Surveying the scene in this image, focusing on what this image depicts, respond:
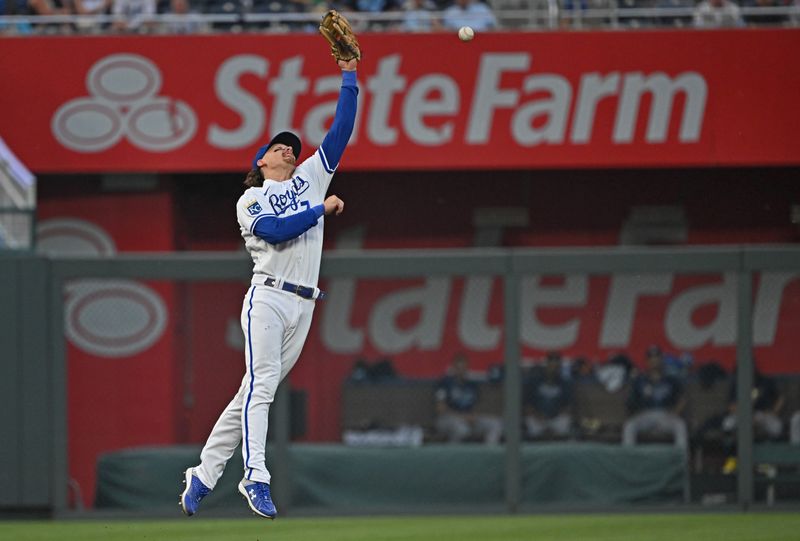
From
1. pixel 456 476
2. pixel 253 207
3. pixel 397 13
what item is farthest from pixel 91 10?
pixel 253 207

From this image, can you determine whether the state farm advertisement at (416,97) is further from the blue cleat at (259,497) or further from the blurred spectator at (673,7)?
the blue cleat at (259,497)

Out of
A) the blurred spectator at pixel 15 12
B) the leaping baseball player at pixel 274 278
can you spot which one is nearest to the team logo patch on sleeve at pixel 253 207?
the leaping baseball player at pixel 274 278

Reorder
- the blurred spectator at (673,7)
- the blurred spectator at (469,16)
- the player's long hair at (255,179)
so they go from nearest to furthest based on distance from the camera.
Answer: the player's long hair at (255,179)
the blurred spectator at (469,16)
the blurred spectator at (673,7)

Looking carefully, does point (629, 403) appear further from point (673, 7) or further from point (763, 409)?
point (673, 7)

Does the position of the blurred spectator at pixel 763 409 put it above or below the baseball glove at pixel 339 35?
below

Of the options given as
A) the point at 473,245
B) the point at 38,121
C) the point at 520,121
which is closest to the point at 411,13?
the point at 520,121

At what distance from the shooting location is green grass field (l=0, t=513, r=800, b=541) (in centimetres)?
879

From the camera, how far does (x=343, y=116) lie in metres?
6.84

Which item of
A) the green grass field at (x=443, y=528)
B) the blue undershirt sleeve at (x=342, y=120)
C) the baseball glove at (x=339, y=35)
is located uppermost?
the baseball glove at (x=339, y=35)

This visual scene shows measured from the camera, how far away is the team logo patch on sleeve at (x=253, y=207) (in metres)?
6.68

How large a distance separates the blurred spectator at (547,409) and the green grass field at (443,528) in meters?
0.75

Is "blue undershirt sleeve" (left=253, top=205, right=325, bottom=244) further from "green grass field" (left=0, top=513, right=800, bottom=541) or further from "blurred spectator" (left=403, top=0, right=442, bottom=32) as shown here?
"blurred spectator" (left=403, top=0, right=442, bottom=32)

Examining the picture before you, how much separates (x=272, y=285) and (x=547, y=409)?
4958 millimetres

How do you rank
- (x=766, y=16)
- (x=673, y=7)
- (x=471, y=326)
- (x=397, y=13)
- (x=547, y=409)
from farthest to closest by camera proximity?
(x=766, y=16)
(x=673, y=7)
(x=397, y=13)
(x=471, y=326)
(x=547, y=409)
